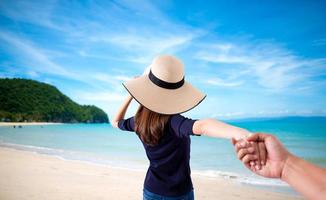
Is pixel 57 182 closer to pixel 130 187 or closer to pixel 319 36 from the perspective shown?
pixel 130 187

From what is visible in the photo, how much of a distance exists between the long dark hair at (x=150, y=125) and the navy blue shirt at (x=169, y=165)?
25 mm

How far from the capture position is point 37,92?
43.1 meters

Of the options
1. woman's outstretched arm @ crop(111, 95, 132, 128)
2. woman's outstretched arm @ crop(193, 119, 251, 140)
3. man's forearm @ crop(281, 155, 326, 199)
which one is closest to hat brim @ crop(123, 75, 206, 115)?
woman's outstretched arm @ crop(193, 119, 251, 140)

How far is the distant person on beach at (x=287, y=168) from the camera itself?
63cm

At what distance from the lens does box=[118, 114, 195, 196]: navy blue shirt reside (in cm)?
139

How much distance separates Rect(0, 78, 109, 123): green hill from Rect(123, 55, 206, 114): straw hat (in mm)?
39277

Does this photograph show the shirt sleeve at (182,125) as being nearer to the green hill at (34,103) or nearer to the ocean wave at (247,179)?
the ocean wave at (247,179)

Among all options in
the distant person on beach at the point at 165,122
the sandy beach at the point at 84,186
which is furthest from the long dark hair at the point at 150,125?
the sandy beach at the point at 84,186

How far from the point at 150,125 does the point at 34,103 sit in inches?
1725

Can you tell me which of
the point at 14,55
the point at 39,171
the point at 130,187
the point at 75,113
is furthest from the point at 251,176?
the point at 75,113

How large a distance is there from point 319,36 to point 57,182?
101 ft

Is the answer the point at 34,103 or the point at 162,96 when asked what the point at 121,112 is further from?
the point at 34,103

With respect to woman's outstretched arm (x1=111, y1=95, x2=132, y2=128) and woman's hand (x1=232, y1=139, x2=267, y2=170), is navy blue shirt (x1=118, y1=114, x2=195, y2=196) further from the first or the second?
woman's hand (x1=232, y1=139, x2=267, y2=170)

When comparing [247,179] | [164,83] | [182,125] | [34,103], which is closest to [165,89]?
[164,83]
